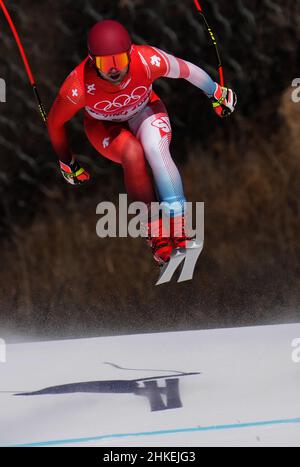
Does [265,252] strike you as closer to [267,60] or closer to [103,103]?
[267,60]

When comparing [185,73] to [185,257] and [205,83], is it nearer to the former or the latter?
[205,83]

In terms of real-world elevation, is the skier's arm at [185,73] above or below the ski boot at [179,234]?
above

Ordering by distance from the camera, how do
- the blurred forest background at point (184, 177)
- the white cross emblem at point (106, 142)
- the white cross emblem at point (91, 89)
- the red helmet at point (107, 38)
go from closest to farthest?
the red helmet at point (107, 38), the white cross emblem at point (91, 89), the white cross emblem at point (106, 142), the blurred forest background at point (184, 177)

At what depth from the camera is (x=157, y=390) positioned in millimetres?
1892

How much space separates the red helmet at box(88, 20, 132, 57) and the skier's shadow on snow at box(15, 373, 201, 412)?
76 cm

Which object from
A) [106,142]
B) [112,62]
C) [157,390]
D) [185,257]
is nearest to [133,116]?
[106,142]

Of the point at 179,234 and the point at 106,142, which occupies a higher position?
the point at 106,142

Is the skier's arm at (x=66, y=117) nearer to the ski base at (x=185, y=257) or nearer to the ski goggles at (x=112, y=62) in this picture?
the ski goggles at (x=112, y=62)

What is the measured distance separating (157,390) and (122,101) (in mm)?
691

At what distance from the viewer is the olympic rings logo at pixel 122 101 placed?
1.62 m

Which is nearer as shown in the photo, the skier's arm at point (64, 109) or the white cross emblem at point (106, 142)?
the skier's arm at point (64, 109)

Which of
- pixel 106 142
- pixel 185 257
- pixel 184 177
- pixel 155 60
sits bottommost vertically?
pixel 185 257

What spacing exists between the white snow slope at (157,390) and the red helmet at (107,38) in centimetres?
72

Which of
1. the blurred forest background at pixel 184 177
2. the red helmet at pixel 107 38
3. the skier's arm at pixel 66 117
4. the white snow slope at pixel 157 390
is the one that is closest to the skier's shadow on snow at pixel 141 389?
the white snow slope at pixel 157 390
